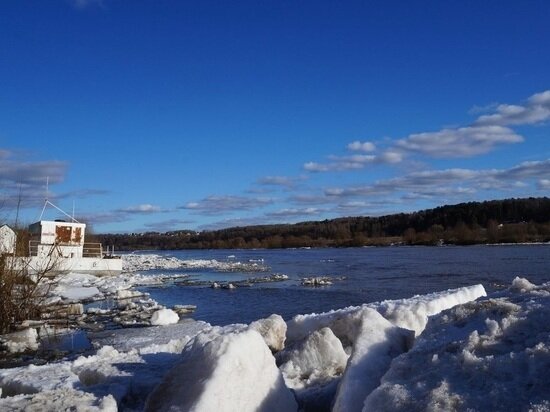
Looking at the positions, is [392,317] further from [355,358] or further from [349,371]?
[349,371]

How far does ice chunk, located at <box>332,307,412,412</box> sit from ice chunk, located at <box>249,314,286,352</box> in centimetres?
192

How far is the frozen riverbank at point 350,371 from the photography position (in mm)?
3533

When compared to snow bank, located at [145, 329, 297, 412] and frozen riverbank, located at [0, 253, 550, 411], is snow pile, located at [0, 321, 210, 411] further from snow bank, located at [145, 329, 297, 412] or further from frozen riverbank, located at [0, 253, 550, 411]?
snow bank, located at [145, 329, 297, 412]

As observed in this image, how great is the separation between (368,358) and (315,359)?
1.74 metres

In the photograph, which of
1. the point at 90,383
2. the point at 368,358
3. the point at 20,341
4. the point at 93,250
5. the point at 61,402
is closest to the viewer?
the point at 368,358

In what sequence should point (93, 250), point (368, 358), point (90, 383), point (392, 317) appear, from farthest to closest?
1. point (93, 250)
2. point (392, 317)
3. point (90, 383)
4. point (368, 358)

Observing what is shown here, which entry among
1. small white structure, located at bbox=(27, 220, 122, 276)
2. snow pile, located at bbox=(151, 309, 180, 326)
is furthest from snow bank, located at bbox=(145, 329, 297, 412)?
small white structure, located at bbox=(27, 220, 122, 276)

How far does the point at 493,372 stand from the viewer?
358 cm

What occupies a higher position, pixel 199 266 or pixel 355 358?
pixel 355 358

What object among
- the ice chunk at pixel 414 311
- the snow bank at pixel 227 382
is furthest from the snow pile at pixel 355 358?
the ice chunk at pixel 414 311

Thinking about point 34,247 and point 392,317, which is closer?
point 392,317

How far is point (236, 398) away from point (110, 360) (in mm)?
3443

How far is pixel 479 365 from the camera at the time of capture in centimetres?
368

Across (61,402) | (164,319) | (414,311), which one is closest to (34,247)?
(164,319)
